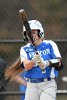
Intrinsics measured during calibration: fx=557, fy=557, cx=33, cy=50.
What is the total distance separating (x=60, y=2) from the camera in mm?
8695

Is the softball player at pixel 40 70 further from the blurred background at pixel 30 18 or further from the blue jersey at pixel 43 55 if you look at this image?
the blurred background at pixel 30 18

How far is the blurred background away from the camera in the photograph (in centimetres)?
866

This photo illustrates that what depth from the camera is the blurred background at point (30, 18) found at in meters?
8.66

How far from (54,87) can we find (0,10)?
9.28 ft

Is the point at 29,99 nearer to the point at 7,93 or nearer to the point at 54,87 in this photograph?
the point at 54,87

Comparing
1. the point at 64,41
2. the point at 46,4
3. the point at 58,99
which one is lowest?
the point at 58,99

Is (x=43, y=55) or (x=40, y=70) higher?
(x=43, y=55)

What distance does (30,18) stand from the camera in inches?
342

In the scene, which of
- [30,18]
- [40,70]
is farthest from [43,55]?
[30,18]

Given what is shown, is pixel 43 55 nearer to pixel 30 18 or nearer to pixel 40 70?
pixel 40 70

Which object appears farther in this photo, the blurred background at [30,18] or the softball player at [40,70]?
the blurred background at [30,18]

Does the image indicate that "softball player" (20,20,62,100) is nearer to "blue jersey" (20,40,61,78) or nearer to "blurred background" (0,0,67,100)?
"blue jersey" (20,40,61,78)

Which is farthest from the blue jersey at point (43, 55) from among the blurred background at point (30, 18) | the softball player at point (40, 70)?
the blurred background at point (30, 18)

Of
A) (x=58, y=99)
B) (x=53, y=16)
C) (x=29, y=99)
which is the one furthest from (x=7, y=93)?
(x=29, y=99)
